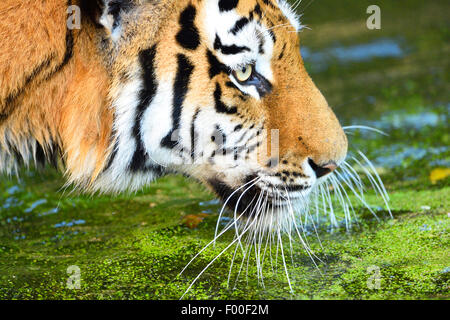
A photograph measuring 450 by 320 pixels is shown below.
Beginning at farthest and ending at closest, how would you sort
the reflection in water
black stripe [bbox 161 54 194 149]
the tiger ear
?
1. the reflection in water
2. black stripe [bbox 161 54 194 149]
3. the tiger ear

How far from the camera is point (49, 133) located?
1.84 m

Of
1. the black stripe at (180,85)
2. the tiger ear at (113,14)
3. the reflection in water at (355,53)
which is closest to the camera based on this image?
the tiger ear at (113,14)

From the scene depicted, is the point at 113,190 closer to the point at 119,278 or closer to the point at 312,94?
the point at 119,278

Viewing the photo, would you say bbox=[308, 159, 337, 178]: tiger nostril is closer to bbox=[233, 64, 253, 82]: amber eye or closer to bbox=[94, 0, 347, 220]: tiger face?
bbox=[94, 0, 347, 220]: tiger face

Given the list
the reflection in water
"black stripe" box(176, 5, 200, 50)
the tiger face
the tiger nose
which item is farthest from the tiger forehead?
the reflection in water

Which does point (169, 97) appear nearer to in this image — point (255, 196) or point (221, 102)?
point (221, 102)

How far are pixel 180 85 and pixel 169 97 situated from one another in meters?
0.05

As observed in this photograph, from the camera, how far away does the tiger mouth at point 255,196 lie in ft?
6.32

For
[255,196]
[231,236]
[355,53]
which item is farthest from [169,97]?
[355,53]

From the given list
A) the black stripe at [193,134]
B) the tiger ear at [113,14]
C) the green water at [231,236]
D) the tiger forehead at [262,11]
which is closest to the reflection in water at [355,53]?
the green water at [231,236]

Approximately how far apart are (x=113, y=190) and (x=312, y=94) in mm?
674

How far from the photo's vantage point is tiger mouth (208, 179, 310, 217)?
1926 mm

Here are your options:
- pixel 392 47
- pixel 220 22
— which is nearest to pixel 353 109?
pixel 392 47

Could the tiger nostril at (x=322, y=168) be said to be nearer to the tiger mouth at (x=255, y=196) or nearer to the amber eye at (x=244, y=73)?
the tiger mouth at (x=255, y=196)
